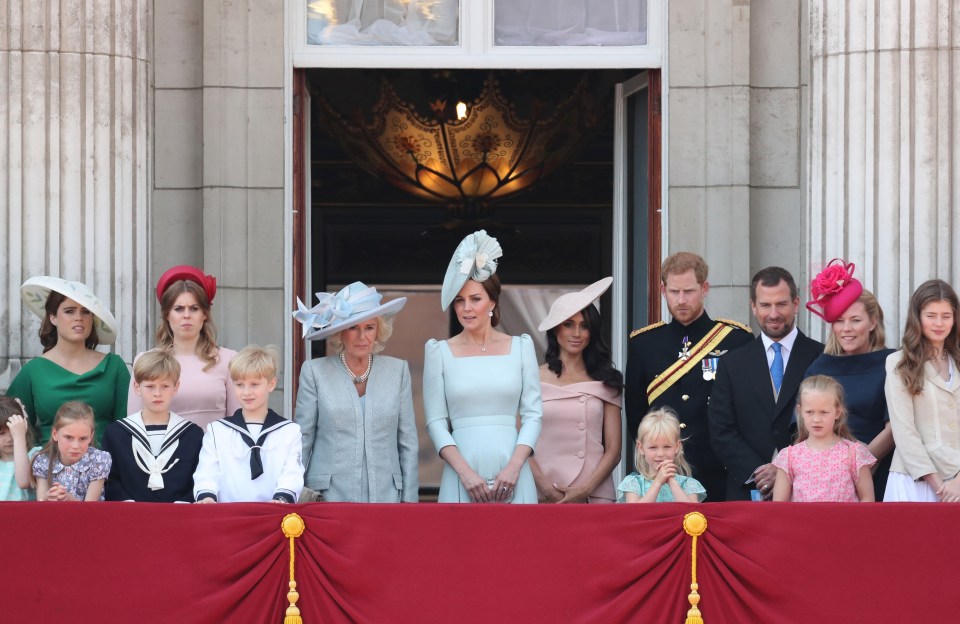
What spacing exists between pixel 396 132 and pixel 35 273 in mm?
5650

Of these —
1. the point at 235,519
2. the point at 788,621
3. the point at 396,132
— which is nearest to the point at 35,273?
the point at 235,519

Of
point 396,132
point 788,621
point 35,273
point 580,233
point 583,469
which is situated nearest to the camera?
point 788,621

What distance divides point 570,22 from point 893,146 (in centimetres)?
194

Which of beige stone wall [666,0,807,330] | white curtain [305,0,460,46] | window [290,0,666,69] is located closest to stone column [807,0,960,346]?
beige stone wall [666,0,807,330]

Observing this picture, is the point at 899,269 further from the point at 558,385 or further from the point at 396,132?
the point at 396,132

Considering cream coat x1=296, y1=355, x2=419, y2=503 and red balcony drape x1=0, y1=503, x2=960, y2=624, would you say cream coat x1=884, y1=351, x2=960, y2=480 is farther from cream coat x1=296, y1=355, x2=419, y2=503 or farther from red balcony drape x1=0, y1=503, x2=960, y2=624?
cream coat x1=296, y1=355, x2=419, y2=503

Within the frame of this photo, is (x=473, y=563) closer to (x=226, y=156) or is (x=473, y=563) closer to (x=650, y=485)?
(x=650, y=485)

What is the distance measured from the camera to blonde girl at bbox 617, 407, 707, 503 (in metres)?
6.86

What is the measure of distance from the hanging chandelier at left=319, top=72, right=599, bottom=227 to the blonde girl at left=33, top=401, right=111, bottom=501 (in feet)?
22.6

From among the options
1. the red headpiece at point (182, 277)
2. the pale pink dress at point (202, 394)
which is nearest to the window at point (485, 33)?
the red headpiece at point (182, 277)

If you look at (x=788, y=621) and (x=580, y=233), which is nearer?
(x=788, y=621)

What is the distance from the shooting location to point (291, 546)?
6.47 meters

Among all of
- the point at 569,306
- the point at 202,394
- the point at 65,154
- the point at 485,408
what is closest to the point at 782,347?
the point at 569,306

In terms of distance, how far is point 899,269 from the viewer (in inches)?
345
